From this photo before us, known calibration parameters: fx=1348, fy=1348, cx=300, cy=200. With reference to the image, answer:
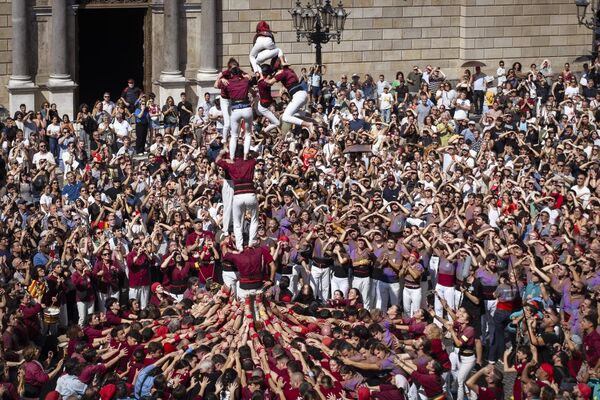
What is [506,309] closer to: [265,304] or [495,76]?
[265,304]

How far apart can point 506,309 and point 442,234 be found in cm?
282

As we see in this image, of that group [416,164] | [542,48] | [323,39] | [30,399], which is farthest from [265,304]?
[542,48]

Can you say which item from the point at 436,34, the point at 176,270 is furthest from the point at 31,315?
the point at 436,34

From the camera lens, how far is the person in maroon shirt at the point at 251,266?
22.7 meters

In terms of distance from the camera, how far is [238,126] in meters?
22.4

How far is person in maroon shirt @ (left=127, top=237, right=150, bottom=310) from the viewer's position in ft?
84.7

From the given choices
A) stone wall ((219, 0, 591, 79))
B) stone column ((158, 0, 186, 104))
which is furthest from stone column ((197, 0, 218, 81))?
stone wall ((219, 0, 591, 79))

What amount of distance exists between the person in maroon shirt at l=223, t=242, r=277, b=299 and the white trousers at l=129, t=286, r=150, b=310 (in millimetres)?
3462

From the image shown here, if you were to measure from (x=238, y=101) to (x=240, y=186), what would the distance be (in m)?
1.44

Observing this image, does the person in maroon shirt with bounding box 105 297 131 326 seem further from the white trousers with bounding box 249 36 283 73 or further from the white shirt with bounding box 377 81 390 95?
the white shirt with bounding box 377 81 390 95

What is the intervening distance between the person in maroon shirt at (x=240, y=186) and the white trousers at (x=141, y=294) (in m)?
3.83

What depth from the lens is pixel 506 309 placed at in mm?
23422

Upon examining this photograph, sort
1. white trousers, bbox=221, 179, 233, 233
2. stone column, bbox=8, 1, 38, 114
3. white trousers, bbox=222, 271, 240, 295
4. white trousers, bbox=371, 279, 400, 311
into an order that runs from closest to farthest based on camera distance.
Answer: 1. white trousers, bbox=221, 179, 233, 233
2. white trousers, bbox=222, 271, 240, 295
3. white trousers, bbox=371, 279, 400, 311
4. stone column, bbox=8, 1, 38, 114

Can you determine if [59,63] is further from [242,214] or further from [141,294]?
[242,214]
